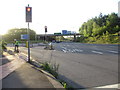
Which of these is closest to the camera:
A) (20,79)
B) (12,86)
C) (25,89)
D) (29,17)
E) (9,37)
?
(25,89)

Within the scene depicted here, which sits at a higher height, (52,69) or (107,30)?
(107,30)

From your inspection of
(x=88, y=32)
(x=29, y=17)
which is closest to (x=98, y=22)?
(x=88, y=32)

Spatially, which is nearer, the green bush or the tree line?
the green bush

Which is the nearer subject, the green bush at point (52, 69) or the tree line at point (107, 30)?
the green bush at point (52, 69)

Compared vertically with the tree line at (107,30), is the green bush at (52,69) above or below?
below

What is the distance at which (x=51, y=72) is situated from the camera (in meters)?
6.61

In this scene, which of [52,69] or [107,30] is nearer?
[52,69]

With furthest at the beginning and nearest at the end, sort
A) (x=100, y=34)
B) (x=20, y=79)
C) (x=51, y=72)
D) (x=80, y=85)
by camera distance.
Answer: (x=100, y=34)
(x=51, y=72)
(x=20, y=79)
(x=80, y=85)

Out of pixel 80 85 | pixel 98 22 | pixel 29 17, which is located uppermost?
pixel 98 22

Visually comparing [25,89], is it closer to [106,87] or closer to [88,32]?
[106,87]

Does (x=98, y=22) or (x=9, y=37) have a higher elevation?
(x=98, y=22)

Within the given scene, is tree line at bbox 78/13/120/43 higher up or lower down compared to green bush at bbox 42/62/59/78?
higher up

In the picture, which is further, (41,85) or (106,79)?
(106,79)

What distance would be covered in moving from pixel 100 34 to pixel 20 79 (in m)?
54.7
